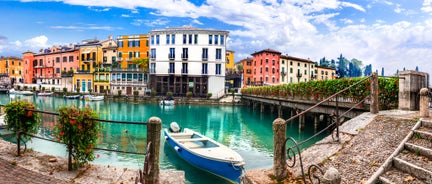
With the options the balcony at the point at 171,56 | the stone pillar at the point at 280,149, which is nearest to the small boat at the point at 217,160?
the stone pillar at the point at 280,149

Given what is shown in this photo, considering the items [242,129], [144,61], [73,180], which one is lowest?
[242,129]

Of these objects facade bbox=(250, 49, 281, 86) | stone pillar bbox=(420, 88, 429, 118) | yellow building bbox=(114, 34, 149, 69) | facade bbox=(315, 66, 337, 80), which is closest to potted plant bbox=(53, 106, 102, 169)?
stone pillar bbox=(420, 88, 429, 118)

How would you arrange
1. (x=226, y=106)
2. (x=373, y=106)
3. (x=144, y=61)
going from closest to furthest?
(x=373, y=106), (x=226, y=106), (x=144, y=61)

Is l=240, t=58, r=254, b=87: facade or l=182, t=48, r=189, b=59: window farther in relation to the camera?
l=240, t=58, r=254, b=87: facade

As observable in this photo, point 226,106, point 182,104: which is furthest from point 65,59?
point 226,106

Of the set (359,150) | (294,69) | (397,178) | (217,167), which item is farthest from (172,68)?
(397,178)

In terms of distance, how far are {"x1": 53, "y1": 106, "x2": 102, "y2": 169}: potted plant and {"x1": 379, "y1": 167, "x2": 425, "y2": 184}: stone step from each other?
6847 millimetres

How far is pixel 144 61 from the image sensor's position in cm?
7400

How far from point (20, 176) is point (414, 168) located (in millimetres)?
8927

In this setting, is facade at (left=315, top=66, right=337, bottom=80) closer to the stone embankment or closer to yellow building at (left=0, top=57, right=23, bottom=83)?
the stone embankment

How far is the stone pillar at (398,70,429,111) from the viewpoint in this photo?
1130cm

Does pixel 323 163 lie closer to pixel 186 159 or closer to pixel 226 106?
pixel 186 159

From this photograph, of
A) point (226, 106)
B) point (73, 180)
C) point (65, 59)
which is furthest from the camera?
point (65, 59)

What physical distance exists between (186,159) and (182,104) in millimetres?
47649
